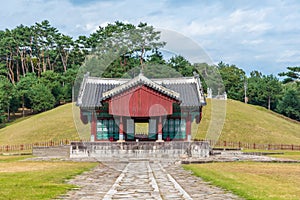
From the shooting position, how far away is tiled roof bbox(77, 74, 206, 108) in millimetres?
40312

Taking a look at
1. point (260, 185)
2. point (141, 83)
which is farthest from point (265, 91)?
point (260, 185)

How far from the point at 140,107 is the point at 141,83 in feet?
7.96

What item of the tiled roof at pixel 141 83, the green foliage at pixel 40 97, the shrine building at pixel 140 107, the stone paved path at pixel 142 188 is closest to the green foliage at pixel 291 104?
the green foliage at pixel 40 97

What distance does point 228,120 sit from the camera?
79.6m

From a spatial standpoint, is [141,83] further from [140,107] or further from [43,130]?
[43,130]

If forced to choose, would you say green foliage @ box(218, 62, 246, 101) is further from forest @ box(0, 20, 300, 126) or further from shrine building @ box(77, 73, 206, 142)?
shrine building @ box(77, 73, 206, 142)

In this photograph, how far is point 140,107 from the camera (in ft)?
132

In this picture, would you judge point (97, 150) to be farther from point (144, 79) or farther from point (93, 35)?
point (93, 35)

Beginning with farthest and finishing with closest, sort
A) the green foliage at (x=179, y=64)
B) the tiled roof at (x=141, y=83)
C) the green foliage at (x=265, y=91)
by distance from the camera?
1. the green foliage at (x=265, y=91)
2. the green foliage at (x=179, y=64)
3. the tiled roof at (x=141, y=83)

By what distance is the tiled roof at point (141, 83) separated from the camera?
132 ft

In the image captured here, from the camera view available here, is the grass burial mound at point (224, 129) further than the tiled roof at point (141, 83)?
Yes

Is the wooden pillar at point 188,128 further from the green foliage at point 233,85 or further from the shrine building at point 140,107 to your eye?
the green foliage at point 233,85

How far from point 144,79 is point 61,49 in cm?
8093

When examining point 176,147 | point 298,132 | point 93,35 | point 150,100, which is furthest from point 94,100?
point 93,35
